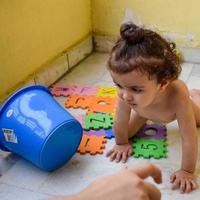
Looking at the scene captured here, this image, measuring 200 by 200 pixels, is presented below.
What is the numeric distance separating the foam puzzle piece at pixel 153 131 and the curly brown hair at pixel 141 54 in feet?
0.97

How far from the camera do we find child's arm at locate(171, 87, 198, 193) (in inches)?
39.3

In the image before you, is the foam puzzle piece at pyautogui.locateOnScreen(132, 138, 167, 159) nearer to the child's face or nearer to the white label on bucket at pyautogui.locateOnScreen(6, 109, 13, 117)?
the child's face

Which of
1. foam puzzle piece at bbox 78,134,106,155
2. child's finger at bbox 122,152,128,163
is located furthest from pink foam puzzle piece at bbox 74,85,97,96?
child's finger at bbox 122,152,128,163

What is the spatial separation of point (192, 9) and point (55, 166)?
0.90 metres

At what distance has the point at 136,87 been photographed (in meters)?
0.94

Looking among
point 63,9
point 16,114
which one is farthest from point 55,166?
point 63,9

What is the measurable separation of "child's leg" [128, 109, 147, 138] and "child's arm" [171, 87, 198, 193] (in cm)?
18

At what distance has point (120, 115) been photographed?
1.12 m

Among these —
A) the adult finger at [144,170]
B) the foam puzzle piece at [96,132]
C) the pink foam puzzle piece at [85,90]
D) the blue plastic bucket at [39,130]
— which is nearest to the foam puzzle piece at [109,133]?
the foam puzzle piece at [96,132]

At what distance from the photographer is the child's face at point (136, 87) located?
3.01ft

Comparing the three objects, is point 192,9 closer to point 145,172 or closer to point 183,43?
point 183,43

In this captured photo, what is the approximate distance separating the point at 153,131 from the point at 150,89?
0.30 m

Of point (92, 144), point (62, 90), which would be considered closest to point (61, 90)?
point (62, 90)

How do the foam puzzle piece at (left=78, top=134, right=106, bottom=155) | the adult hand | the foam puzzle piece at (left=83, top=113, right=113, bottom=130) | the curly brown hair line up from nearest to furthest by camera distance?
the adult hand
the curly brown hair
the foam puzzle piece at (left=78, top=134, right=106, bottom=155)
the foam puzzle piece at (left=83, top=113, right=113, bottom=130)
